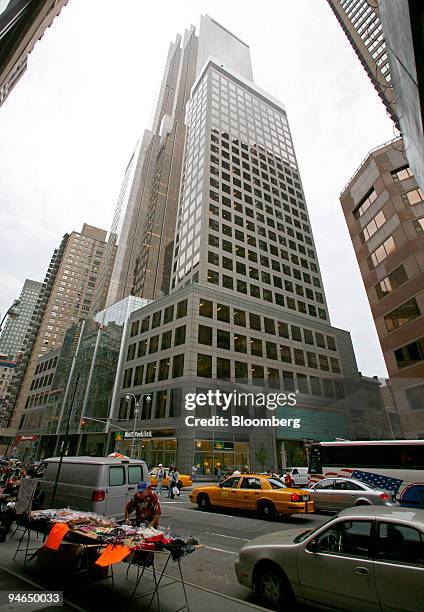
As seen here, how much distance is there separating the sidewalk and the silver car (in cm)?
64

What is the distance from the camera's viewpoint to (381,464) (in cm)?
1616

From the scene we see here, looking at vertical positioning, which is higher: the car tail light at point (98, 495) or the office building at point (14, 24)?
the office building at point (14, 24)

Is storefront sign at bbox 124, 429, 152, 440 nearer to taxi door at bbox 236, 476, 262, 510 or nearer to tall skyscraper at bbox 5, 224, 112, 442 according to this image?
taxi door at bbox 236, 476, 262, 510

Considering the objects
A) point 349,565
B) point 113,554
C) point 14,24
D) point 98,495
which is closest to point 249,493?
point 98,495

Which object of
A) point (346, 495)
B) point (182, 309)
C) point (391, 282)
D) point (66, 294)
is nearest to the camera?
point (346, 495)

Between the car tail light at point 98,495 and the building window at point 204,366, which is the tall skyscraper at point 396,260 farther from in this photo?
the car tail light at point 98,495

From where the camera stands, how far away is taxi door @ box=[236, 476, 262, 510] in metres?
12.9

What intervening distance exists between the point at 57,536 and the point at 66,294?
11122 centimetres

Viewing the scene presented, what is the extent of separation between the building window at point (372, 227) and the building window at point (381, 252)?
2015mm

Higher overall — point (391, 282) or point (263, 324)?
point (263, 324)

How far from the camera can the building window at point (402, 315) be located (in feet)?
88.7

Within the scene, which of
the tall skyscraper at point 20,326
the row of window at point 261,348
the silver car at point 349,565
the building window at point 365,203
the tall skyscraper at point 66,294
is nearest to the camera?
the silver car at point 349,565

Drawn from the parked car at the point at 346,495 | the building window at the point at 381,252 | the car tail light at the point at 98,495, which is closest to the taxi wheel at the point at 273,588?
the car tail light at the point at 98,495

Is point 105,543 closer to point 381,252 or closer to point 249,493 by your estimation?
point 249,493
